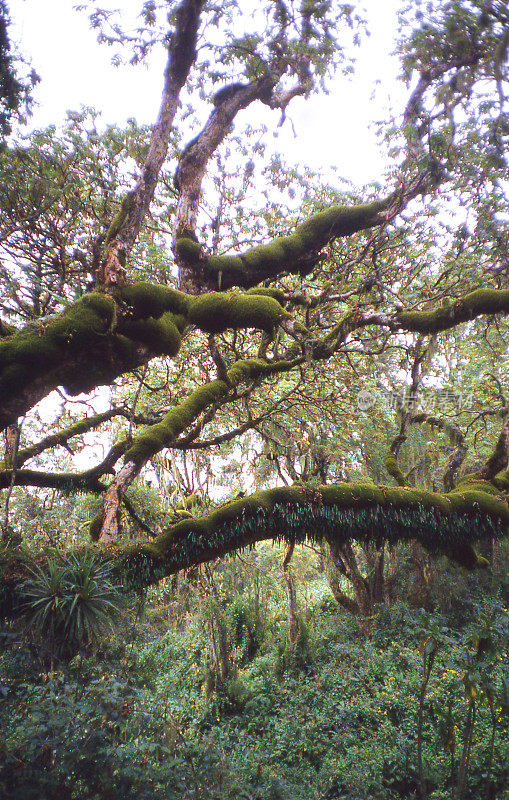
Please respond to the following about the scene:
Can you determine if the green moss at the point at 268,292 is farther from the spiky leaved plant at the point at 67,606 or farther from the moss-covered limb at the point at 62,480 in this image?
the moss-covered limb at the point at 62,480

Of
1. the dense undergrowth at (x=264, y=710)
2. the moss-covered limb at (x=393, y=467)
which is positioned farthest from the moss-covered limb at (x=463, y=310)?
the dense undergrowth at (x=264, y=710)

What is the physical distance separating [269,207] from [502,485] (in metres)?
5.75

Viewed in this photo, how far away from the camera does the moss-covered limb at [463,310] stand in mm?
3988

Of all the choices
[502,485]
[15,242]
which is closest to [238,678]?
[502,485]

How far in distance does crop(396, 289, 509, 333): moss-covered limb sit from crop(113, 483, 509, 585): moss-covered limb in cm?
186

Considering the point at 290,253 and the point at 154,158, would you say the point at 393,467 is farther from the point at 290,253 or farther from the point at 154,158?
the point at 154,158

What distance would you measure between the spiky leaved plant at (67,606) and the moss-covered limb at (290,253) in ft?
11.6

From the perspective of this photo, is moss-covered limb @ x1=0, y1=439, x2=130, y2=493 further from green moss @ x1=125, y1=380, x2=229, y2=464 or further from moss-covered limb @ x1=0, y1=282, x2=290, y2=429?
moss-covered limb @ x1=0, y1=282, x2=290, y2=429

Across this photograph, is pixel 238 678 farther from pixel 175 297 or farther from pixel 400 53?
pixel 400 53

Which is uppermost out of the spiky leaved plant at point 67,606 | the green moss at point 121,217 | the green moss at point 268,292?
the green moss at point 121,217

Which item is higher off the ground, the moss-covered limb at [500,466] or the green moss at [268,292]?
the green moss at [268,292]

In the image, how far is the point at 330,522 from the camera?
12.8ft

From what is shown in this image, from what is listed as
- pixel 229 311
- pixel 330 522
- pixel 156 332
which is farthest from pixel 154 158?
pixel 330 522

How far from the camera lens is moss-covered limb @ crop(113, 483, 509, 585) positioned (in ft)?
12.0
